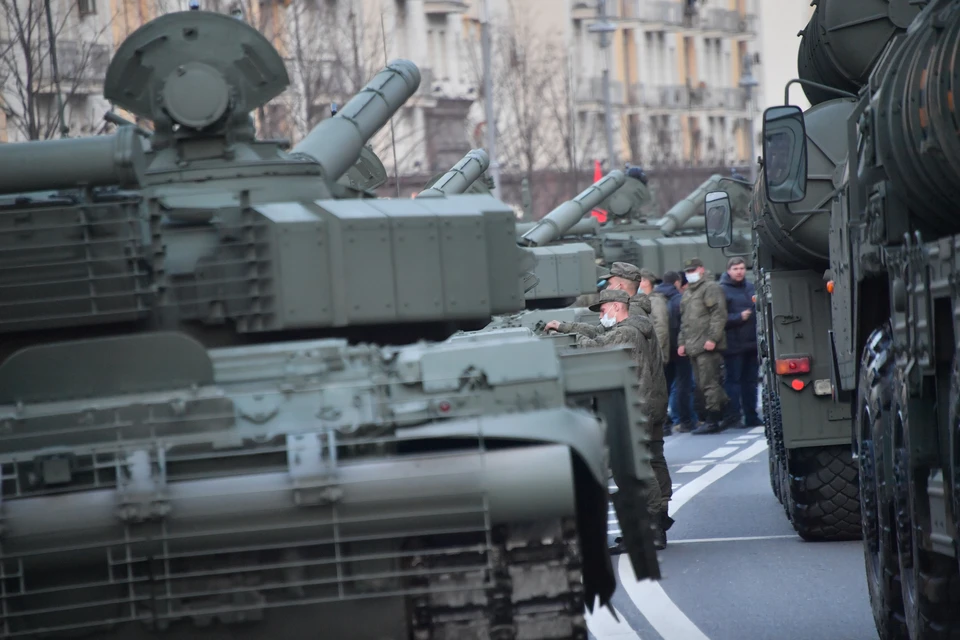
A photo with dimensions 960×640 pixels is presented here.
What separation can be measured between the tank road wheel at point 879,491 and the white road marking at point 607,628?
1.28 meters

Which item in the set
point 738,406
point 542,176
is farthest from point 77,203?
point 542,176

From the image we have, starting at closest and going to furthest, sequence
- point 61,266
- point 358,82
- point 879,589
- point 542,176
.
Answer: point 61,266, point 879,589, point 358,82, point 542,176

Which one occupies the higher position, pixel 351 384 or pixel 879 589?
pixel 351 384

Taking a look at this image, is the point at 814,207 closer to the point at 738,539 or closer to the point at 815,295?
the point at 815,295

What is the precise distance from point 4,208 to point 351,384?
196 centimetres

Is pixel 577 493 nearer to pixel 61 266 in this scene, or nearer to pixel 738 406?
pixel 61 266

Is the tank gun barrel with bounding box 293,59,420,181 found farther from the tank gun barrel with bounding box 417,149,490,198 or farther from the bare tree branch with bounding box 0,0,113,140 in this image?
the tank gun barrel with bounding box 417,149,490,198

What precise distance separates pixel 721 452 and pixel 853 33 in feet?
30.6

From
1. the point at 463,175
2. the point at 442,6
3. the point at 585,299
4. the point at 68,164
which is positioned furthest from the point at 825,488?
the point at 442,6

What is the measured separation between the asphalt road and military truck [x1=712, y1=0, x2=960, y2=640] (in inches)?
32.0

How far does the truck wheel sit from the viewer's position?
12.1m

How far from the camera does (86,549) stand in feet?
21.2

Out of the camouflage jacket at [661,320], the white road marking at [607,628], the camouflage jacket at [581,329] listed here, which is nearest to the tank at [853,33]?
the white road marking at [607,628]

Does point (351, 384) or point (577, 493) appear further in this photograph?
point (577, 493)
